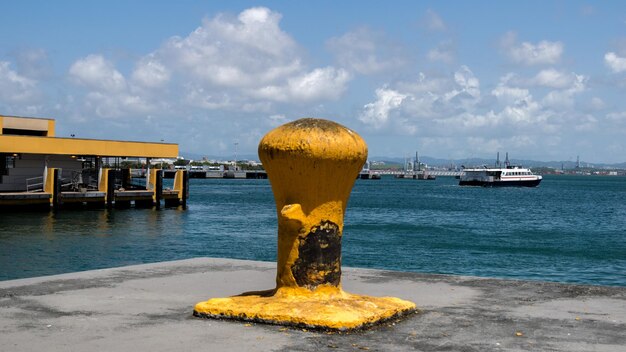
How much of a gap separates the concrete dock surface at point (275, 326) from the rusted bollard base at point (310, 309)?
118 mm

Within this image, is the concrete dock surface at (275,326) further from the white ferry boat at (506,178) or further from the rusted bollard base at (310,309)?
the white ferry boat at (506,178)

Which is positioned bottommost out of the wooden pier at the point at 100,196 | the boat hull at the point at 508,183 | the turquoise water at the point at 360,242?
the turquoise water at the point at 360,242

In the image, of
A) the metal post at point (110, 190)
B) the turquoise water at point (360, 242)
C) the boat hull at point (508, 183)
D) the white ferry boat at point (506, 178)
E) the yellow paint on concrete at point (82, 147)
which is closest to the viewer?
the turquoise water at point (360, 242)

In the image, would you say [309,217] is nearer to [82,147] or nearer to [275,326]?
[275,326]

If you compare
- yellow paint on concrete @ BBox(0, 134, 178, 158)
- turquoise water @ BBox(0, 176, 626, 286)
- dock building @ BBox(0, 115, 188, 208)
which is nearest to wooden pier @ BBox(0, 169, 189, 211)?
dock building @ BBox(0, 115, 188, 208)

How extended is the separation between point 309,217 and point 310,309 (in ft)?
3.46

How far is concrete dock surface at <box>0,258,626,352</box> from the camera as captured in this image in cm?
752

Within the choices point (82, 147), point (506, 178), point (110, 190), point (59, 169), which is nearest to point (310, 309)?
point (59, 169)

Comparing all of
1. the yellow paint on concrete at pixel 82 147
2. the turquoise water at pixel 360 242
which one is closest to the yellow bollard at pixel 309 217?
the turquoise water at pixel 360 242

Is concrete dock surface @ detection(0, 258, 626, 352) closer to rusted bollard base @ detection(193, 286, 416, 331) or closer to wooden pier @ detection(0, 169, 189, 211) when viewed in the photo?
rusted bollard base @ detection(193, 286, 416, 331)

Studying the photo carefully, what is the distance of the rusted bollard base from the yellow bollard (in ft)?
0.04

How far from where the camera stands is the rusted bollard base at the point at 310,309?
8.06 meters

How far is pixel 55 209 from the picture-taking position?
→ 49.1m

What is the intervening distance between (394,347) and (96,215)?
4434 cm
